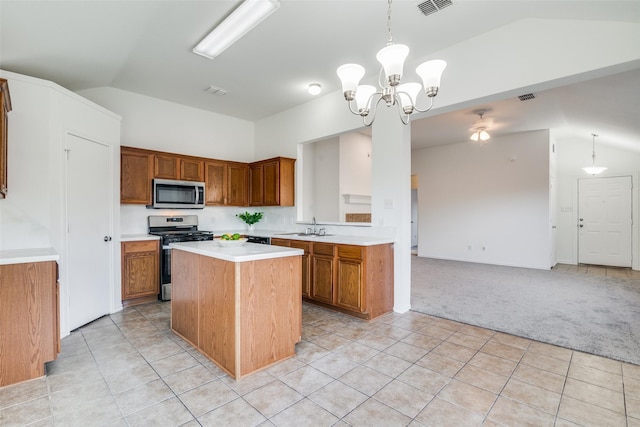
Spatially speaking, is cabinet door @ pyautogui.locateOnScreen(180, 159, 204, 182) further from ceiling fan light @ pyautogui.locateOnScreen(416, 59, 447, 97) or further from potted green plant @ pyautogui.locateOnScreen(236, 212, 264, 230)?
ceiling fan light @ pyautogui.locateOnScreen(416, 59, 447, 97)

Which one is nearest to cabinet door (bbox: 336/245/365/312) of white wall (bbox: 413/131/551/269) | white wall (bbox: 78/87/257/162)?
white wall (bbox: 78/87/257/162)

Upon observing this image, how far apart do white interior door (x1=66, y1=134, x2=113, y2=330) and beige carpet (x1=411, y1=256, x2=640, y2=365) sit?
3920 millimetres

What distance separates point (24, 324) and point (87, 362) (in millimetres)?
551

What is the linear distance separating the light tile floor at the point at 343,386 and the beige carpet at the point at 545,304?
37 centimetres

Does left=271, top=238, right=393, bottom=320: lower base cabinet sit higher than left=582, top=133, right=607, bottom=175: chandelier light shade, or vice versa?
left=582, top=133, right=607, bottom=175: chandelier light shade

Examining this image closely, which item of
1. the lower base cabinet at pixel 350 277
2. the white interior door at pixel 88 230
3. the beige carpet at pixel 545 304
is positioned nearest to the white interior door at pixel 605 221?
the beige carpet at pixel 545 304

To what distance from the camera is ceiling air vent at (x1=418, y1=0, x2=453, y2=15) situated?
2.48 meters

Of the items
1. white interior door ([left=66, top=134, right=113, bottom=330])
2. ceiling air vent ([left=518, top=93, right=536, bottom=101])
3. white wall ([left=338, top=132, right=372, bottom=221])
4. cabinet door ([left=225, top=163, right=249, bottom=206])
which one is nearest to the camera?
white interior door ([left=66, top=134, right=113, bottom=330])

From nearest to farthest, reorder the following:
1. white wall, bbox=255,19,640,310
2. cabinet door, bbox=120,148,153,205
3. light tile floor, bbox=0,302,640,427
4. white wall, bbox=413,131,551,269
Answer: light tile floor, bbox=0,302,640,427, white wall, bbox=255,19,640,310, cabinet door, bbox=120,148,153,205, white wall, bbox=413,131,551,269

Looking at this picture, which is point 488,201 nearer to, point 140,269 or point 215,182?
point 215,182

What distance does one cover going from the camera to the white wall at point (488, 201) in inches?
249

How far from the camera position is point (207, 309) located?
8.17 feet

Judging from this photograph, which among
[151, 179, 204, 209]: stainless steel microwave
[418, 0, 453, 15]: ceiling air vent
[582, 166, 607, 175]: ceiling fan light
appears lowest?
[151, 179, 204, 209]: stainless steel microwave

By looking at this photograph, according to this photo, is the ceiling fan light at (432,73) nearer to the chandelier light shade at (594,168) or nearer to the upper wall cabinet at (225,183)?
the upper wall cabinet at (225,183)
